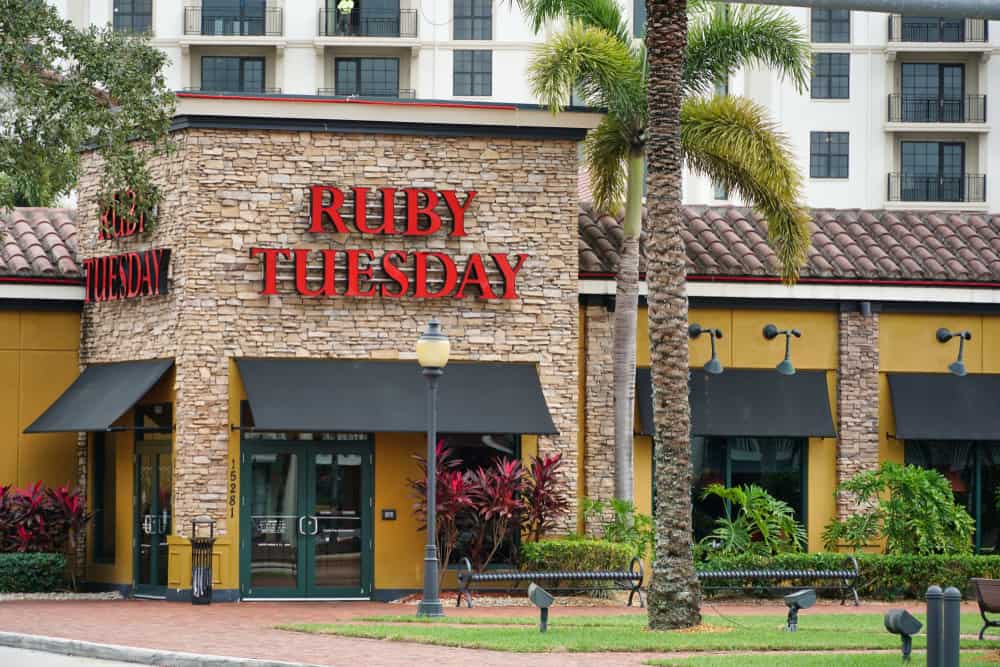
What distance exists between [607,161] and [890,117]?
45.0 m

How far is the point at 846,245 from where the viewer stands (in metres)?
31.0

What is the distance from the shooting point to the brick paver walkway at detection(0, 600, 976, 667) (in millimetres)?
17672

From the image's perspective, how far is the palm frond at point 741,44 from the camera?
2755cm

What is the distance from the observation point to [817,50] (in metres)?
70.8

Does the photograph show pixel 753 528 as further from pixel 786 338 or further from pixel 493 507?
pixel 493 507

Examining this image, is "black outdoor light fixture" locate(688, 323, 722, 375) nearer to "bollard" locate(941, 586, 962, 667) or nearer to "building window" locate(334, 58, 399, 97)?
"bollard" locate(941, 586, 962, 667)

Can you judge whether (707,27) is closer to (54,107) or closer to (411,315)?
(411,315)

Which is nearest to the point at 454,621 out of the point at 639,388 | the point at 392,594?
the point at 392,594

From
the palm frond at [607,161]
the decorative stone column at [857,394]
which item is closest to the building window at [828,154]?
the decorative stone column at [857,394]

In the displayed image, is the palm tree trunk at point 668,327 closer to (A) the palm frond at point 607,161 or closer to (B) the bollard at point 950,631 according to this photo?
(B) the bollard at point 950,631

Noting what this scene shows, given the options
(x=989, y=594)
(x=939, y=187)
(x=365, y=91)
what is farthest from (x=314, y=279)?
(x=939, y=187)

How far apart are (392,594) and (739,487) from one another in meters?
6.28

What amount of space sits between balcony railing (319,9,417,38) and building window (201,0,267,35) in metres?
2.48

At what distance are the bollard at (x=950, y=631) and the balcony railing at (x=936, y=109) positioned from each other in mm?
59404
